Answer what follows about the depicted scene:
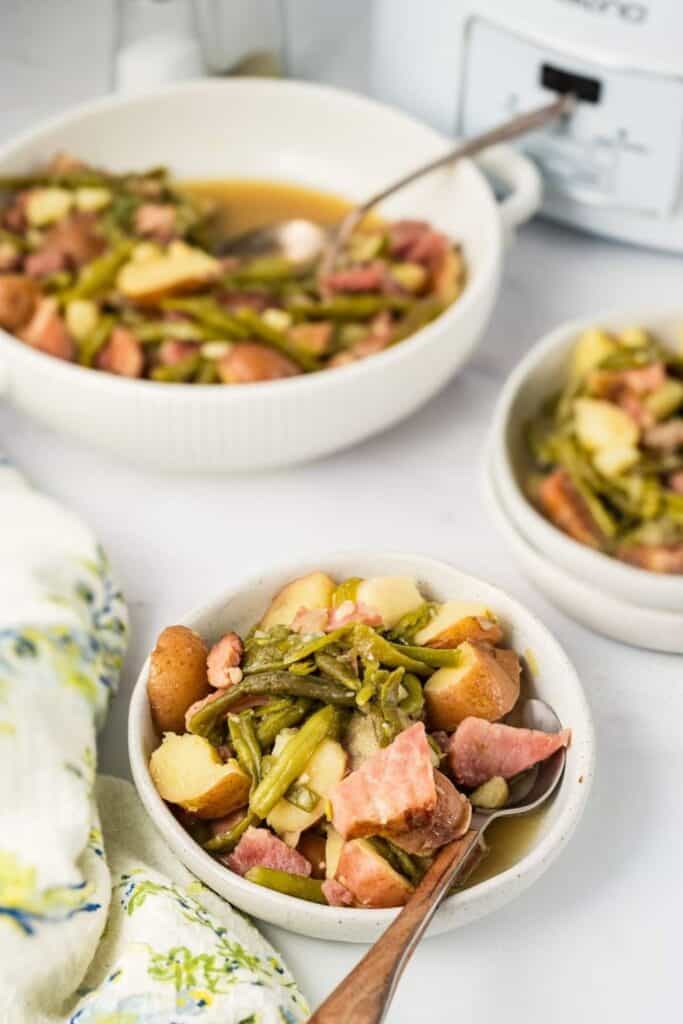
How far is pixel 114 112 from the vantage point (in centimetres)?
106

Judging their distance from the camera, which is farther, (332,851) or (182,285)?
(182,285)

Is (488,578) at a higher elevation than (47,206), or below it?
below

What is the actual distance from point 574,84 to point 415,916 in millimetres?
664

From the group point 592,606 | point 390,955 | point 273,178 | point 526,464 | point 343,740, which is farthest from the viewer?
point 273,178

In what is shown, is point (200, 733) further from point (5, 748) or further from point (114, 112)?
point (114, 112)

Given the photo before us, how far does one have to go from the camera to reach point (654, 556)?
77cm

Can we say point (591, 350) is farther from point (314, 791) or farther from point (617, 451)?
point (314, 791)

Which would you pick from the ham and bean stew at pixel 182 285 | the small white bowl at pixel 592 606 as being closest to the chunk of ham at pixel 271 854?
the small white bowl at pixel 592 606

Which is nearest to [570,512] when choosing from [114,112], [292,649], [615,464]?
[615,464]

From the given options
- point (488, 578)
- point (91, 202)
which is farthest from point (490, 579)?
point (91, 202)

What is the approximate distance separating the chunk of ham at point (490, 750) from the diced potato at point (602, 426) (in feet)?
0.86

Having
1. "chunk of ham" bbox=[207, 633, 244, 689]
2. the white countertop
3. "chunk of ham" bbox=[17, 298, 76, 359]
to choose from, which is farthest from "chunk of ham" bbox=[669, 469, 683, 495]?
"chunk of ham" bbox=[17, 298, 76, 359]

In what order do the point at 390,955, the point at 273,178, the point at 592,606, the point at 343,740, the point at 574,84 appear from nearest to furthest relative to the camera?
1. the point at 390,955
2. the point at 343,740
3. the point at 592,606
4. the point at 574,84
5. the point at 273,178

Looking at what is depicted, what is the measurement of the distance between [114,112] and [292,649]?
595mm
